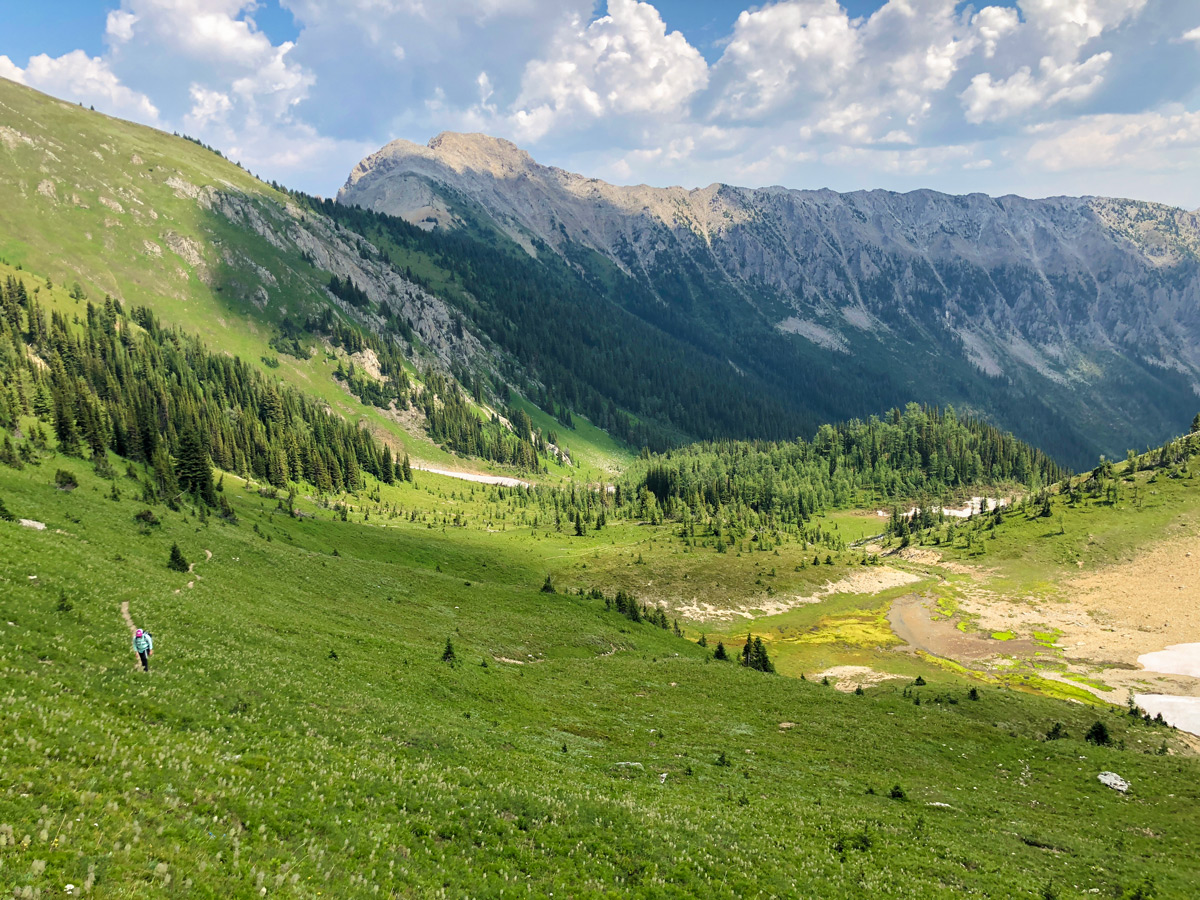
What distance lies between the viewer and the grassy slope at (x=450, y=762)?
45.8 feet

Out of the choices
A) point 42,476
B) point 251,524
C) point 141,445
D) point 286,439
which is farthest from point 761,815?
point 286,439

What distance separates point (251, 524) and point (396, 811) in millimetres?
65041

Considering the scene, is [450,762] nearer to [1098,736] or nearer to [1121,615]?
[1098,736]

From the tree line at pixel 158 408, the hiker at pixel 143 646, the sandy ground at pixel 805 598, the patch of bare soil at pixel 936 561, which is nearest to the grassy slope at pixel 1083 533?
the patch of bare soil at pixel 936 561

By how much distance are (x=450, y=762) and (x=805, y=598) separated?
110 metres

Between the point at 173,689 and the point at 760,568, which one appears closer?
the point at 173,689

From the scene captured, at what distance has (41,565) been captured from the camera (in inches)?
1233

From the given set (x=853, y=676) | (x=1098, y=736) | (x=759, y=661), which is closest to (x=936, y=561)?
(x=853, y=676)

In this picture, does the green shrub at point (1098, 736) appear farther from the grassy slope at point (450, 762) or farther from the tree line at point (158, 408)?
the tree line at point (158, 408)

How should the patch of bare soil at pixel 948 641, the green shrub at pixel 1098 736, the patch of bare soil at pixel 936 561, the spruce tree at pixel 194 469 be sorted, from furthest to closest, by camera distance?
the patch of bare soil at pixel 936 561
the patch of bare soil at pixel 948 641
the spruce tree at pixel 194 469
the green shrub at pixel 1098 736

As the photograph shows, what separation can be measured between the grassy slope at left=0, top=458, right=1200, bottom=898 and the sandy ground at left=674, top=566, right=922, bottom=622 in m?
55.4

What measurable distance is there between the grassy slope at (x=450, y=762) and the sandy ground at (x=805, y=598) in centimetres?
5544

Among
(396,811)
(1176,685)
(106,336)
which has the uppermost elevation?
(106,336)

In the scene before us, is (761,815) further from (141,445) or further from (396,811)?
(141,445)
